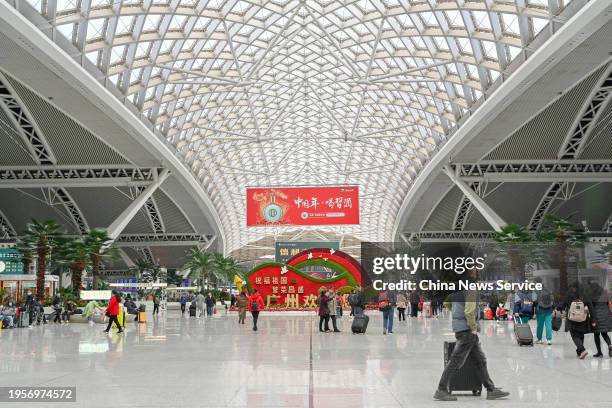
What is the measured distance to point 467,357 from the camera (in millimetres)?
9094

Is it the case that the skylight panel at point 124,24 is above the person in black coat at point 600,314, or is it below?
above

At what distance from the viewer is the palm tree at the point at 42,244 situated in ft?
124

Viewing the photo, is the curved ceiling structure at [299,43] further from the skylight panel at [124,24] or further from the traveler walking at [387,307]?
the traveler walking at [387,307]

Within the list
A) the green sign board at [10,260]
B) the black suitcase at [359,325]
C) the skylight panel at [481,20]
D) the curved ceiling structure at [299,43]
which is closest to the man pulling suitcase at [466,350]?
the black suitcase at [359,325]

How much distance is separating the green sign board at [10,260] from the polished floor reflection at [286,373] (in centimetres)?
2201

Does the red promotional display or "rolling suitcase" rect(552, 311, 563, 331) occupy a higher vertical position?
the red promotional display

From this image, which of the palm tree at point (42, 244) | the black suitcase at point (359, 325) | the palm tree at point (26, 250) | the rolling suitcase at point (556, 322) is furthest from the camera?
the palm tree at point (26, 250)

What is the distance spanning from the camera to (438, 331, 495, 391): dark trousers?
8.86 metres

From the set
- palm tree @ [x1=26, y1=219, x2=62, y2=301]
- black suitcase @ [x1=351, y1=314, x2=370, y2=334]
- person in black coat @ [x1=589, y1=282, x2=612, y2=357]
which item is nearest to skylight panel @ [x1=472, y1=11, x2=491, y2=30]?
black suitcase @ [x1=351, y1=314, x2=370, y2=334]

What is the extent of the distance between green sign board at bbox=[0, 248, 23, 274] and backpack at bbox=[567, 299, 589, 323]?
1302 inches

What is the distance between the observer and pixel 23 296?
3638 centimetres

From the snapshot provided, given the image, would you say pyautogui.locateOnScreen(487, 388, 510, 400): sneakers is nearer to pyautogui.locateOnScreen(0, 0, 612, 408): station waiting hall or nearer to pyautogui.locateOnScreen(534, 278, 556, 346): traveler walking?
pyautogui.locateOnScreen(0, 0, 612, 408): station waiting hall

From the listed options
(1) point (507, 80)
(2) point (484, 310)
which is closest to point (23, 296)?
(2) point (484, 310)

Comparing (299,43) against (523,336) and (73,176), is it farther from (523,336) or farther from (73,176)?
(523,336)
